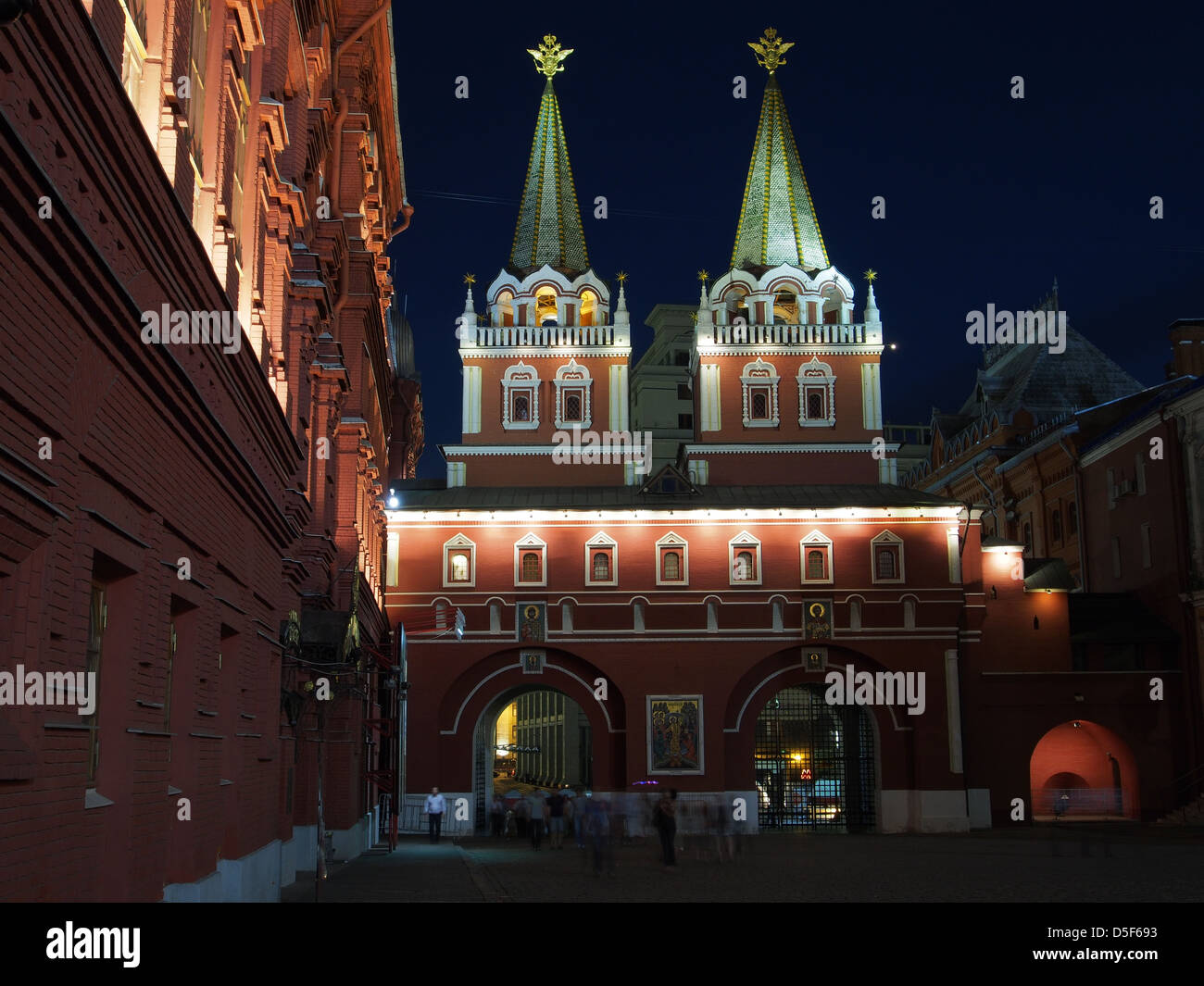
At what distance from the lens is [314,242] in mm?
21828

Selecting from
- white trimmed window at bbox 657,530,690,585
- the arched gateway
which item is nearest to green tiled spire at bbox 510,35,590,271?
white trimmed window at bbox 657,530,690,585

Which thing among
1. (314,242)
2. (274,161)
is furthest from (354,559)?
(274,161)

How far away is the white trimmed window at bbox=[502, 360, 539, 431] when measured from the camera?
168 feet

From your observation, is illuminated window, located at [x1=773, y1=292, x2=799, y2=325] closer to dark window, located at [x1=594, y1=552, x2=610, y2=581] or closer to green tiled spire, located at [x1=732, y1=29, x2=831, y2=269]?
green tiled spire, located at [x1=732, y1=29, x2=831, y2=269]

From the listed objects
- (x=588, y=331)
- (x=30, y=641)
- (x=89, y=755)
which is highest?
(x=588, y=331)

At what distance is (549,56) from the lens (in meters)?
57.3

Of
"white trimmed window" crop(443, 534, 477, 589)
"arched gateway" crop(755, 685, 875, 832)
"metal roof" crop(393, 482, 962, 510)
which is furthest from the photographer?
"arched gateway" crop(755, 685, 875, 832)

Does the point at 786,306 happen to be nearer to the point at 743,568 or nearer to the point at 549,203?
the point at 549,203

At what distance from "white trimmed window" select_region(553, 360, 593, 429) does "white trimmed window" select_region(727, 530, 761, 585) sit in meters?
9.16

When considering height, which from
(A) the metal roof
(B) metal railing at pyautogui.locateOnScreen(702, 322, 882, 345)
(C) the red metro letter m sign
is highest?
(B) metal railing at pyautogui.locateOnScreen(702, 322, 882, 345)

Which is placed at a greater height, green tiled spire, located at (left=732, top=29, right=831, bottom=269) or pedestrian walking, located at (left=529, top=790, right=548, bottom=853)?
green tiled spire, located at (left=732, top=29, right=831, bottom=269)

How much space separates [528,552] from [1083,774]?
19.8 meters
